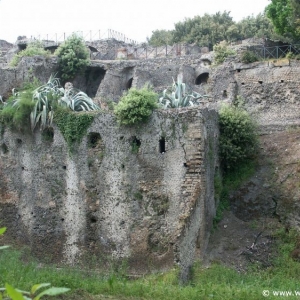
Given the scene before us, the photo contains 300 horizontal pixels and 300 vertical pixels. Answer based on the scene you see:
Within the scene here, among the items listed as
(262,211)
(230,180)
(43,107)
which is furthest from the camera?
(230,180)

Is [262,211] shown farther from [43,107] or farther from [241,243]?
[43,107]

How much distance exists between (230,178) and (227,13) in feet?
124

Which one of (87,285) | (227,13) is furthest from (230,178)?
(227,13)

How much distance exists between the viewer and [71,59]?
31.3 meters

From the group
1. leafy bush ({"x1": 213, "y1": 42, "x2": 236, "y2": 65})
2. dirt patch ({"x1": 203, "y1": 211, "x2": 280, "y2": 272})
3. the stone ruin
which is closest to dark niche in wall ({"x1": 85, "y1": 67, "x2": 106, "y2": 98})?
leafy bush ({"x1": 213, "y1": 42, "x2": 236, "y2": 65})

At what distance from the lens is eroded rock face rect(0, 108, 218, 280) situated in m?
17.3

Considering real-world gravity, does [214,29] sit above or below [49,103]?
above

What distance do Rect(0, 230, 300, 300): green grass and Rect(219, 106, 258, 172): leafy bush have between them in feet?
11.4

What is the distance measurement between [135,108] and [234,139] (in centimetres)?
411

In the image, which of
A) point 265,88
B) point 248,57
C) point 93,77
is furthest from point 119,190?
point 93,77

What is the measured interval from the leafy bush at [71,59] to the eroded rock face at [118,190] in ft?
38.3

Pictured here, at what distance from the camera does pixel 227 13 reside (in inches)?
2170

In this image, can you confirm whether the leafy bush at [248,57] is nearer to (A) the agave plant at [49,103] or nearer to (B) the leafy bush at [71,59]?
(A) the agave plant at [49,103]

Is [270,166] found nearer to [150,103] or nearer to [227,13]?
[150,103]
